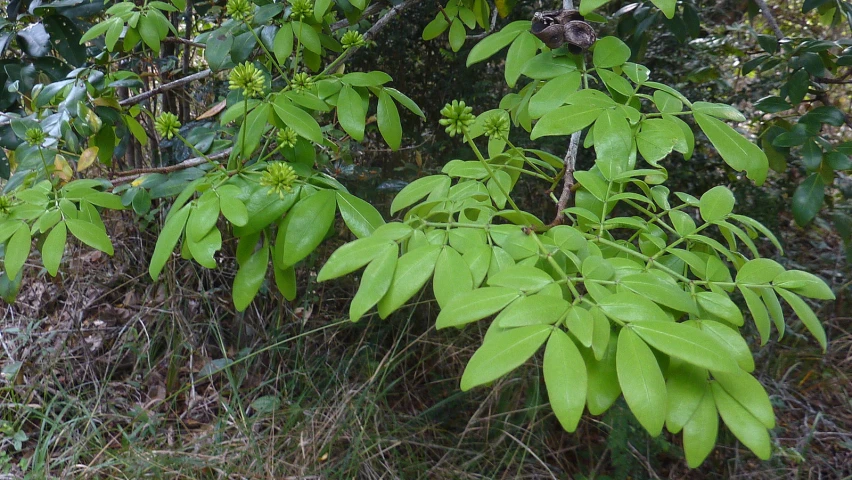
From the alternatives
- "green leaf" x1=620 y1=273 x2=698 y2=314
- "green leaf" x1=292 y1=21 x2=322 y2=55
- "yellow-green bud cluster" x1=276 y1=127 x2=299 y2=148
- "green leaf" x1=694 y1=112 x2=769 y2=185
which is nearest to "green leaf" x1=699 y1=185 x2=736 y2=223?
"green leaf" x1=694 y1=112 x2=769 y2=185

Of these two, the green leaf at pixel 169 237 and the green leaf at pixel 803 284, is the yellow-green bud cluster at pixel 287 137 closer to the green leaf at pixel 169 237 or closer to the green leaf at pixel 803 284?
the green leaf at pixel 169 237

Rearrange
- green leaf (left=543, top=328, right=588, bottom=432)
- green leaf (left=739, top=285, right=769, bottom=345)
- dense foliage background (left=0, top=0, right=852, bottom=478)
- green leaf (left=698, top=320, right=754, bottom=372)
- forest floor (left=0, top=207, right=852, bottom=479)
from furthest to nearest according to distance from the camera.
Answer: forest floor (left=0, top=207, right=852, bottom=479), dense foliage background (left=0, top=0, right=852, bottom=478), green leaf (left=739, top=285, right=769, bottom=345), green leaf (left=698, top=320, right=754, bottom=372), green leaf (left=543, top=328, right=588, bottom=432)

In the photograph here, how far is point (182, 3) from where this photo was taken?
153cm

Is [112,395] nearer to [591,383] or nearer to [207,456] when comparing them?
[207,456]

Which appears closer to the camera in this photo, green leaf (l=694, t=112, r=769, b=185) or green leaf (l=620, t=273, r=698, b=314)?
green leaf (l=620, t=273, r=698, b=314)

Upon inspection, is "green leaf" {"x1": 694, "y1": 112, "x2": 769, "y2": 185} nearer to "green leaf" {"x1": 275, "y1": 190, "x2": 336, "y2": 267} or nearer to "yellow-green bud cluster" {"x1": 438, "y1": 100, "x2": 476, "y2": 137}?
"yellow-green bud cluster" {"x1": 438, "y1": 100, "x2": 476, "y2": 137}

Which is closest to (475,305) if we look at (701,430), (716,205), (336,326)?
(701,430)

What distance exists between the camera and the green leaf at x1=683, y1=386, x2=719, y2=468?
714 mm

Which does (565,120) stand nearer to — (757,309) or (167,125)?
(757,309)

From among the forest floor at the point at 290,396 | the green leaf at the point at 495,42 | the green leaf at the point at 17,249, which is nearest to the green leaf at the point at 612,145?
the green leaf at the point at 495,42

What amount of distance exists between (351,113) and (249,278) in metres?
0.40

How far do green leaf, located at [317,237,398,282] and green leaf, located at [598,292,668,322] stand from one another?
32cm

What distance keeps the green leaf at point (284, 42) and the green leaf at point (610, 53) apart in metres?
0.66

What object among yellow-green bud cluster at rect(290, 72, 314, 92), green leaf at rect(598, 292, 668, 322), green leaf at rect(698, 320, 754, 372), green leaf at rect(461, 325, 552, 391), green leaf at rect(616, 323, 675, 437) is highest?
yellow-green bud cluster at rect(290, 72, 314, 92)
